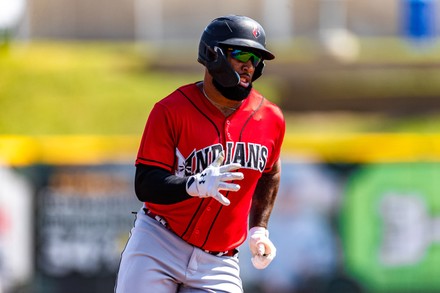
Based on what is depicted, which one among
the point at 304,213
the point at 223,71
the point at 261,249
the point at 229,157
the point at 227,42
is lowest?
the point at 304,213

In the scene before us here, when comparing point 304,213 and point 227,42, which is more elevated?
point 227,42

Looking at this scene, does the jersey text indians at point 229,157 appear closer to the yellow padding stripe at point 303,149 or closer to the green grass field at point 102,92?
the yellow padding stripe at point 303,149

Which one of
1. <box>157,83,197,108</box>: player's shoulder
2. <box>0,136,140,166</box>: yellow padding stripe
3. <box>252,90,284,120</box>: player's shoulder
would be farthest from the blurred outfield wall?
<box>157,83,197,108</box>: player's shoulder

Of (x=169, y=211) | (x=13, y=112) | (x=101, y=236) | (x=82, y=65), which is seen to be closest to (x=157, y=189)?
(x=169, y=211)

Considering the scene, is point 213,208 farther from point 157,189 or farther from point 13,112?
point 13,112

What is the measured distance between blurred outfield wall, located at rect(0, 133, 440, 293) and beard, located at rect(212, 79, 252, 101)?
19.1 ft

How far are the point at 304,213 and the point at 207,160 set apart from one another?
6.04 meters

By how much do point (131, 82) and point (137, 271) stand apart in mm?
11526

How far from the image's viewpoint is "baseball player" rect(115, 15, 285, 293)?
4.86m

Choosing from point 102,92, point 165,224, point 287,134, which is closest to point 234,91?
point 165,224

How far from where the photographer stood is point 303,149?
1091cm

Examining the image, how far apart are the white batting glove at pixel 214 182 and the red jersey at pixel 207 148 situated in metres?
0.31

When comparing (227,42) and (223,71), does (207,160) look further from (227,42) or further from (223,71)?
(227,42)

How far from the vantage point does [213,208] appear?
5.00 meters
